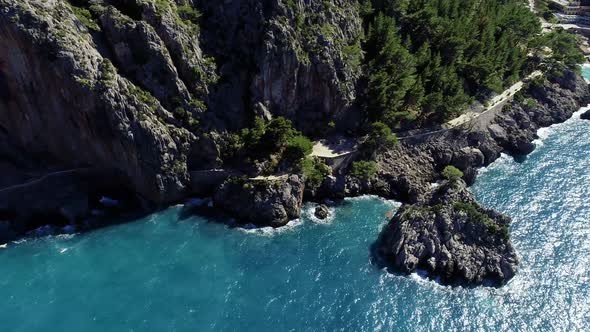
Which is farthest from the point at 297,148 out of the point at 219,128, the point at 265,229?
the point at 265,229

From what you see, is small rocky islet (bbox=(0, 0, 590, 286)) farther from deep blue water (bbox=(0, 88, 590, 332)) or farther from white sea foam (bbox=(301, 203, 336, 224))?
deep blue water (bbox=(0, 88, 590, 332))

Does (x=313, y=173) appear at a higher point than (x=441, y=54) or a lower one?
lower

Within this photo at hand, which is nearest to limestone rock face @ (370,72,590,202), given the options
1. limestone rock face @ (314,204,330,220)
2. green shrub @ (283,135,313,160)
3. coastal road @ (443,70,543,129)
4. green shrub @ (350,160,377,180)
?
coastal road @ (443,70,543,129)

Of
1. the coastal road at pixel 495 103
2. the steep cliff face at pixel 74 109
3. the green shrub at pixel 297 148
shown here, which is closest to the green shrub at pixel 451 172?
the coastal road at pixel 495 103

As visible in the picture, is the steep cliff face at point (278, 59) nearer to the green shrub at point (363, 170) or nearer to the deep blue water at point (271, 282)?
the green shrub at point (363, 170)

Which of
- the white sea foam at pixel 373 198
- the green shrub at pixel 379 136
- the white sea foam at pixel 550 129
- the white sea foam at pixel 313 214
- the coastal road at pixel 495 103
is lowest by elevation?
the white sea foam at pixel 550 129

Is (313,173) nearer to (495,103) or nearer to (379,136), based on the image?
(379,136)

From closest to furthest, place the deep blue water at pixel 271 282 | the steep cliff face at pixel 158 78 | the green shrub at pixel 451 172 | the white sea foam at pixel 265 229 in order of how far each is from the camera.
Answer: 1. the deep blue water at pixel 271 282
2. the steep cliff face at pixel 158 78
3. the white sea foam at pixel 265 229
4. the green shrub at pixel 451 172
